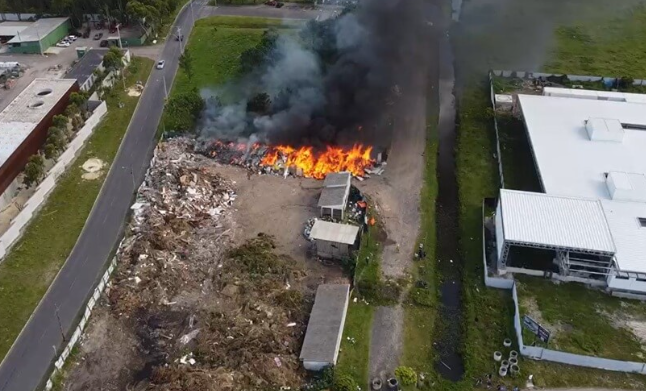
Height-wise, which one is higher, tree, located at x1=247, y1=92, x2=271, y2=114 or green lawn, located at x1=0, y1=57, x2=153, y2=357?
tree, located at x1=247, y1=92, x2=271, y2=114

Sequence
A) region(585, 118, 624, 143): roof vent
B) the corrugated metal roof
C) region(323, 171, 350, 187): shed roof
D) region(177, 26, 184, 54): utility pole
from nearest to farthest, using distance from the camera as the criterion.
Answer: the corrugated metal roof → region(323, 171, 350, 187): shed roof → region(585, 118, 624, 143): roof vent → region(177, 26, 184, 54): utility pole

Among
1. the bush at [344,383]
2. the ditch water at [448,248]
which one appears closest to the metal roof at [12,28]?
the ditch water at [448,248]

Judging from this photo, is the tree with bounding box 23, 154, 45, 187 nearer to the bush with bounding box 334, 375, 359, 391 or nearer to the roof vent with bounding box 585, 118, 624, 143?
the bush with bounding box 334, 375, 359, 391

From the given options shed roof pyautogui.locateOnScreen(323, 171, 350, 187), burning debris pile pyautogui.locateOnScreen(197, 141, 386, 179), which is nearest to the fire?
burning debris pile pyautogui.locateOnScreen(197, 141, 386, 179)

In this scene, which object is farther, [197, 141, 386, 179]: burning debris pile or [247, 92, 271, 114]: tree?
[247, 92, 271, 114]: tree

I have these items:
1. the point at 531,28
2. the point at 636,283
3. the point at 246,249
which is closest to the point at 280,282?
the point at 246,249

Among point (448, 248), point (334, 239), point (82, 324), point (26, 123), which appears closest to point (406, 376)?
point (334, 239)

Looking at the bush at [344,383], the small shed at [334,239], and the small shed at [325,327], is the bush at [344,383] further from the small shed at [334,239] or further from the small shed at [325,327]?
the small shed at [334,239]
